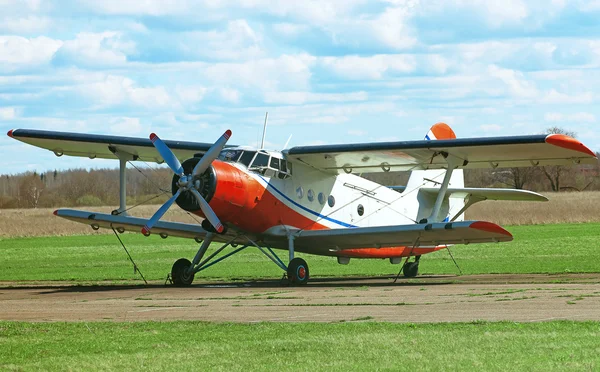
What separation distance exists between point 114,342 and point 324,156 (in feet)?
45.0

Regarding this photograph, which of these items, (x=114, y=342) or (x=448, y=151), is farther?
(x=448, y=151)

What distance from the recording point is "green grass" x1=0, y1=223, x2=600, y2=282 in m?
31.7

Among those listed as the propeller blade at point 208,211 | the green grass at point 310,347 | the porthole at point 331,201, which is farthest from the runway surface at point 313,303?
the porthole at point 331,201

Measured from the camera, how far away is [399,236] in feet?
79.6

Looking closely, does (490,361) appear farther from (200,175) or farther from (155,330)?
(200,175)

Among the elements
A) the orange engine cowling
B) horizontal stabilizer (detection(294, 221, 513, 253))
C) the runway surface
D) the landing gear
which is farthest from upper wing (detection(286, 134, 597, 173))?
the landing gear

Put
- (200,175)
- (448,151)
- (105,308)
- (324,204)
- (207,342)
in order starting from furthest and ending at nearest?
1. (324,204)
2. (448,151)
3. (200,175)
4. (105,308)
5. (207,342)

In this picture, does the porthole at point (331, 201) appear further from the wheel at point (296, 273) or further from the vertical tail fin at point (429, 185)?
the vertical tail fin at point (429, 185)

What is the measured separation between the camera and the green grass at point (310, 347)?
10203mm

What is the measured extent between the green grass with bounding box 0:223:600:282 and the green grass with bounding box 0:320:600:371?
53.0 feet

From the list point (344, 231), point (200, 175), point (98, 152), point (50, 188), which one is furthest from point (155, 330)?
point (50, 188)

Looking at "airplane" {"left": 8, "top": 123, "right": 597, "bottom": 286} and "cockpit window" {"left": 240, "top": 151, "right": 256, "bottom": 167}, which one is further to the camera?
"cockpit window" {"left": 240, "top": 151, "right": 256, "bottom": 167}

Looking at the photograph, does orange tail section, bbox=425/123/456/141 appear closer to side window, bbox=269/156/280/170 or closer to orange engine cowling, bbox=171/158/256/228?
side window, bbox=269/156/280/170

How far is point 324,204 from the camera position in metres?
26.8
